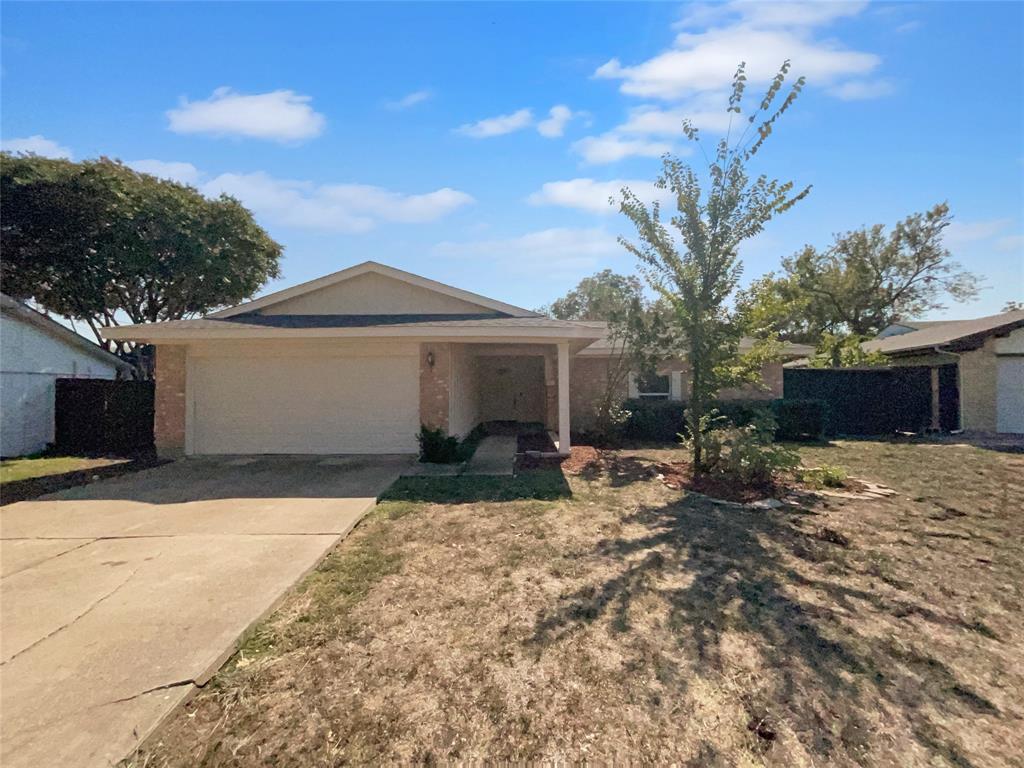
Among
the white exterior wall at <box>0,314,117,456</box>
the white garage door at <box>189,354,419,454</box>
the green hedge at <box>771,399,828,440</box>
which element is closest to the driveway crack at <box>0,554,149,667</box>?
the white garage door at <box>189,354,419,454</box>

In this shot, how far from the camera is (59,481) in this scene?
8523mm

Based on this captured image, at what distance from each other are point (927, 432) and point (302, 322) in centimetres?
1759

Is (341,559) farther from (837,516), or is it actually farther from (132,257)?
(132,257)

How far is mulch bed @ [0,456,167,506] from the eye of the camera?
7539 mm

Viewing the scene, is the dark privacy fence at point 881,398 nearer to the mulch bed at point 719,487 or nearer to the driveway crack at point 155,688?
the mulch bed at point 719,487

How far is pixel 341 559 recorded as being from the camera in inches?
187

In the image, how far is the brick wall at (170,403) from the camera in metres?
10.1

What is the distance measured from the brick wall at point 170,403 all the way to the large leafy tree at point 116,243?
8.87 metres

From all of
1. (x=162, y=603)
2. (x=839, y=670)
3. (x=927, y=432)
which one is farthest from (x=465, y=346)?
(x=927, y=432)

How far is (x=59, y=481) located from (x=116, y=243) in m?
11.2

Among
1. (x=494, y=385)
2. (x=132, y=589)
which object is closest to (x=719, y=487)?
(x=132, y=589)

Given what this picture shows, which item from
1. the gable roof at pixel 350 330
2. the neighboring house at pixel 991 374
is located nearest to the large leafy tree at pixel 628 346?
the gable roof at pixel 350 330

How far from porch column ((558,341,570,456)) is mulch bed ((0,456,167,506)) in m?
7.95

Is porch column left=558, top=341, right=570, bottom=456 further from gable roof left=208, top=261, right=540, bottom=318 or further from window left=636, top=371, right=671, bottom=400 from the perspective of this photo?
window left=636, top=371, right=671, bottom=400
